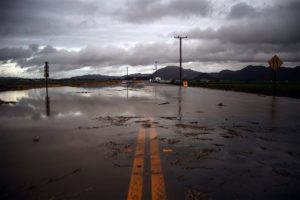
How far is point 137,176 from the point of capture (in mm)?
4969

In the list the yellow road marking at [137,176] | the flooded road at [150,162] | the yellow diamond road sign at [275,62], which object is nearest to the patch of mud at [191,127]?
the flooded road at [150,162]

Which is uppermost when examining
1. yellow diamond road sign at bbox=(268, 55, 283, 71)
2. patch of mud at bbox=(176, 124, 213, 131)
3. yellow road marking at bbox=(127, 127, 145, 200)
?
yellow diamond road sign at bbox=(268, 55, 283, 71)

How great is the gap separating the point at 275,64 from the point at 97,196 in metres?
27.8

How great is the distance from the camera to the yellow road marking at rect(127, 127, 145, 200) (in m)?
4.22

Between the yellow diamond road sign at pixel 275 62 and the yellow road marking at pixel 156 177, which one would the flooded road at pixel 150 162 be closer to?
the yellow road marking at pixel 156 177

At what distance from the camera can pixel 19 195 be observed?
4.23 m

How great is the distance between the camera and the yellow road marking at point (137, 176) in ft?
13.8

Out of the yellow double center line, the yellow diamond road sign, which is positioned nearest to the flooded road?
the yellow double center line

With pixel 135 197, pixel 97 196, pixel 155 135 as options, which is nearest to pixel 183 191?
pixel 135 197

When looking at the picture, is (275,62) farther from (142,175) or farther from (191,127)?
(142,175)

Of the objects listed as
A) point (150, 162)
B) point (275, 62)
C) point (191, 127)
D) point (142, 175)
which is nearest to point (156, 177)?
point (142, 175)

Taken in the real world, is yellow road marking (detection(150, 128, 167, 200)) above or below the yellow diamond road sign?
below

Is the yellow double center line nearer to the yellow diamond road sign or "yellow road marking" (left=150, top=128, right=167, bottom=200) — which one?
"yellow road marking" (left=150, top=128, right=167, bottom=200)

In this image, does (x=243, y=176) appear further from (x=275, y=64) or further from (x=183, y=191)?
(x=275, y=64)
